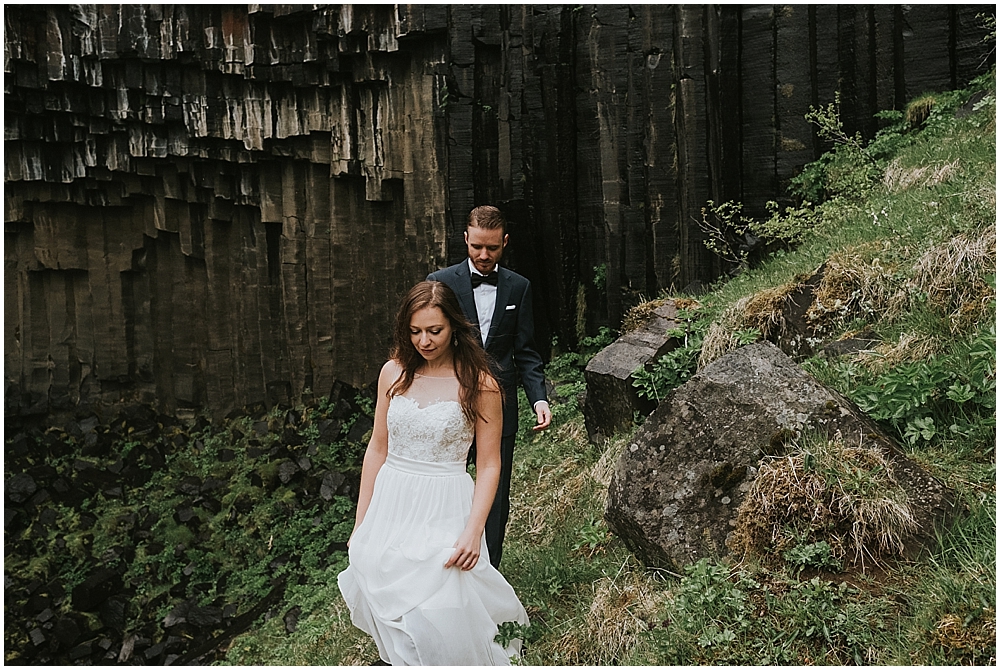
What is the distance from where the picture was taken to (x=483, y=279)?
12.4 feet

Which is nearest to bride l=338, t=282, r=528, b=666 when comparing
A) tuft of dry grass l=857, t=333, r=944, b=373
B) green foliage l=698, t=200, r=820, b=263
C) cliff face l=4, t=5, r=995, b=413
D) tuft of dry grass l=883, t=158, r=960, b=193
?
tuft of dry grass l=857, t=333, r=944, b=373

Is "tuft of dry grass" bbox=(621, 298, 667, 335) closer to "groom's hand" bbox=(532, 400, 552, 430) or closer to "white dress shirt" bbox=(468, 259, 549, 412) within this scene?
"white dress shirt" bbox=(468, 259, 549, 412)

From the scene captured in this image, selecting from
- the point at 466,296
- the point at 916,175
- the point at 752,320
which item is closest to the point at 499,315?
the point at 466,296

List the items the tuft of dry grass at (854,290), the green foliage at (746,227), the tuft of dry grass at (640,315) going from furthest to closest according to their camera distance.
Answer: the green foliage at (746,227), the tuft of dry grass at (640,315), the tuft of dry grass at (854,290)

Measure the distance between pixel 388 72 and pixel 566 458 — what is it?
5.90m

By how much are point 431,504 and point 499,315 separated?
1182 millimetres

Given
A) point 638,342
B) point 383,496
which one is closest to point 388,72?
point 638,342

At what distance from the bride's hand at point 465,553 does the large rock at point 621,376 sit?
2.75 m

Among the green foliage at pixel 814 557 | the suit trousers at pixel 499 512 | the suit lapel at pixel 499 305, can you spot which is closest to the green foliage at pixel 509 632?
the suit trousers at pixel 499 512

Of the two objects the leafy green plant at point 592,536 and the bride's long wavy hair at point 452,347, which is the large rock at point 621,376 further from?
the bride's long wavy hair at point 452,347

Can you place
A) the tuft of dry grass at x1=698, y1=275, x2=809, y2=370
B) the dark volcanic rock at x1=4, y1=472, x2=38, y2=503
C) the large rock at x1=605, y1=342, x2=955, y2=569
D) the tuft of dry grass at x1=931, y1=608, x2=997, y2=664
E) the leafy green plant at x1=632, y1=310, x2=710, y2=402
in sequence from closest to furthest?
the tuft of dry grass at x1=931, y1=608, x2=997, y2=664 < the large rock at x1=605, y1=342, x2=955, y2=569 < the tuft of dry grass at x1=698, y1=275, x2=809, y2=370 < the leafy green plant at x1=632, y1=310, x2=710, y2=402 < the dark volcanic rock at x1=4, y1=472, x2=38, y2=503

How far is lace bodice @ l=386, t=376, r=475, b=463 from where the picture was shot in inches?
116

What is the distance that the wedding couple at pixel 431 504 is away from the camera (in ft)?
9.16

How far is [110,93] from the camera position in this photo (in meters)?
11.2
